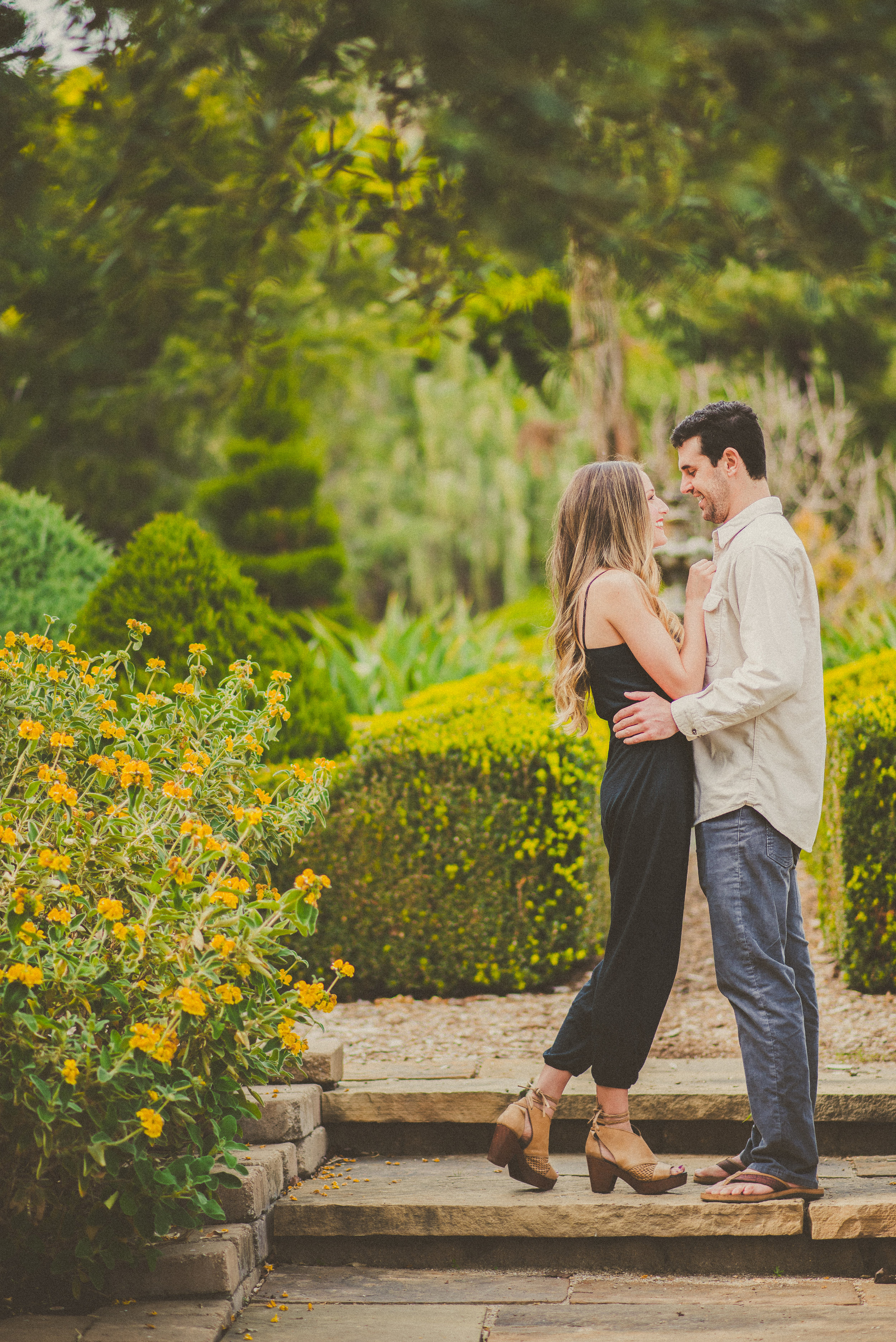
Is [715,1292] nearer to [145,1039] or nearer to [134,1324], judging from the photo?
[134,1324]

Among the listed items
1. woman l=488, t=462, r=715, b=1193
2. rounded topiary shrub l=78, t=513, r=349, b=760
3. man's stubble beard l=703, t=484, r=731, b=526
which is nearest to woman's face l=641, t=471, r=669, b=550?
woman l=488, t=462, r=715, b=1193

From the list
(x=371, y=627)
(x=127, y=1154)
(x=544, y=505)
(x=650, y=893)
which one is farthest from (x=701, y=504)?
(x=544, y=505)

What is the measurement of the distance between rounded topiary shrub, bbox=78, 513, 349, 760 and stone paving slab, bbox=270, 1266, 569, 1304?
7.80ft

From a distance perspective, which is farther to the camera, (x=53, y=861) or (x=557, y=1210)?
(x=557, y=1210)

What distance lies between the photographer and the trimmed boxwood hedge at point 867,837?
4379 mm

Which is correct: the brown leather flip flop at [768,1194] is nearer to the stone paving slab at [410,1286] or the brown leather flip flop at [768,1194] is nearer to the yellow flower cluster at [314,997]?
the stone paving slab at [410,1286]

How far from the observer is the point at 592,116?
3666 mm

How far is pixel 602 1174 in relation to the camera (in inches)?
117

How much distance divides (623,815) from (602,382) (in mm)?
5275

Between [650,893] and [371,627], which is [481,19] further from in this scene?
[371,627]

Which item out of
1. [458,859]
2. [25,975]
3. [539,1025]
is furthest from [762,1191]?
[458,859]

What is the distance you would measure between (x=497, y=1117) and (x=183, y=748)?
1383 millimetres

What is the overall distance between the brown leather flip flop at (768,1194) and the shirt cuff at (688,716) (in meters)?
1.09

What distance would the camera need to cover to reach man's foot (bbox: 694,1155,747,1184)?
119 inches
